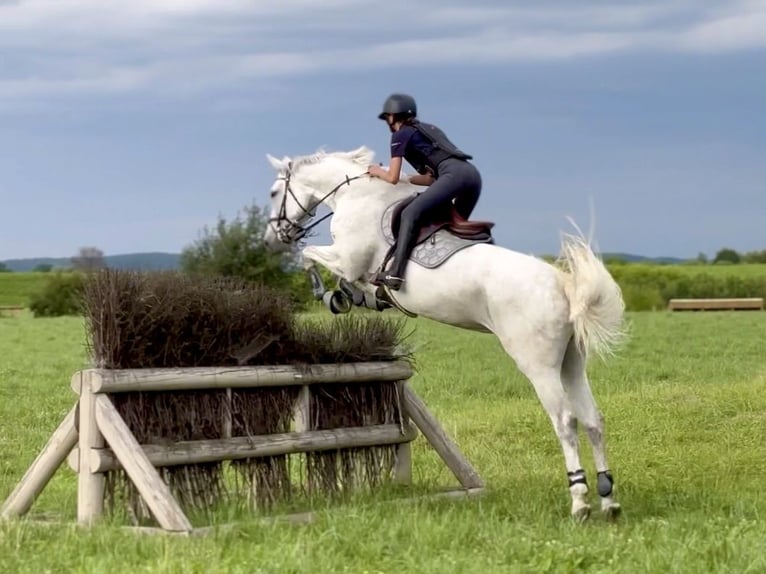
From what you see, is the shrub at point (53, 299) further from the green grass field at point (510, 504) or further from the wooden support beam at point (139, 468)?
the wooden support beam at point (139, 468)

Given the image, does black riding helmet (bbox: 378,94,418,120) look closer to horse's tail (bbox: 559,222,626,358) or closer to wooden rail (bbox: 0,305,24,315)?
horse's tail (bbox: 559,222,626,358)

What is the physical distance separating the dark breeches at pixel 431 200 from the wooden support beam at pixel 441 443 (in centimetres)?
145

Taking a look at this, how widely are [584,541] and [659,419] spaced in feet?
22.7

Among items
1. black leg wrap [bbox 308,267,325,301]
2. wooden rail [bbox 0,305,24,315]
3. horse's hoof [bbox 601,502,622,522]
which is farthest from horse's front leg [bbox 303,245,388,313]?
wooden rail [bbox 0,305,24,315]

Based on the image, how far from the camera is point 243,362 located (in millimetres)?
8266

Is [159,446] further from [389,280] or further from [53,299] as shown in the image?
[53,299]

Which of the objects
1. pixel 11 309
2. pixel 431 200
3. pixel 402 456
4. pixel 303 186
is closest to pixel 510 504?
pixel 402 456

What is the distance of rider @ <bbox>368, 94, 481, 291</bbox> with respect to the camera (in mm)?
8227

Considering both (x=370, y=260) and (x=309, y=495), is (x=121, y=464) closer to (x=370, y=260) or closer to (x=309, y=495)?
(x=309, y=495)

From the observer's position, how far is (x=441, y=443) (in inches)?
365

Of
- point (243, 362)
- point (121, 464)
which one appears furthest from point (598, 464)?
point (121, 464)

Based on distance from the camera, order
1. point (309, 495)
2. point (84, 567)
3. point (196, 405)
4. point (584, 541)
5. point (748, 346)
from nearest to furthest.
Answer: point (84, 567), point (584, 541), point (196, 405), point (309, 495), point (748, 346)

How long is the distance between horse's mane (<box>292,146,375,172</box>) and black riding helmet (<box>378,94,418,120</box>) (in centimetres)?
65

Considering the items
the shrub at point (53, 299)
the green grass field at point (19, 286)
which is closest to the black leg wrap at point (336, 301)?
the shrub at point (53, 299)
